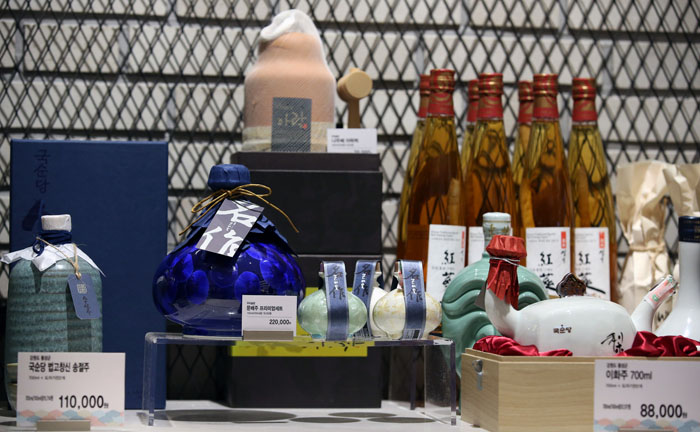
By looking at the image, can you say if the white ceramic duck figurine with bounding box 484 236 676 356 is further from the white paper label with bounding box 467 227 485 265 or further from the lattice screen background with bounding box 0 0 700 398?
the lattice screen background with bounding box 0 0 700 398

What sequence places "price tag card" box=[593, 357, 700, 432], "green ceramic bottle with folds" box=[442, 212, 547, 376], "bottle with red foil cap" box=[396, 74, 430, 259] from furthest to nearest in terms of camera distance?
"bottle with red foil cap" box=[396, 74, 430, 259] → "green ceramic bottle with folds" box=[442, 212, 547, 376] → "price tag card" box=[593, 357, 700, 432]

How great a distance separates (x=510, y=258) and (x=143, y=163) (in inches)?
19.3

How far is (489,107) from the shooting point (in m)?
1.30

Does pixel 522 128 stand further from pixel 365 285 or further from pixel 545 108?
pixel 365 285

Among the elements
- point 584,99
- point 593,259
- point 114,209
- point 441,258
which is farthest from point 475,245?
point 114,209

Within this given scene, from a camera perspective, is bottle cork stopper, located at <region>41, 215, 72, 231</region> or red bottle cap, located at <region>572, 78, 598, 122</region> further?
red bottle cap, located at <region>572, 78, 598, 122</region>

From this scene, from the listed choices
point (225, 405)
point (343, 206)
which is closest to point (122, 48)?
point (343, 206)

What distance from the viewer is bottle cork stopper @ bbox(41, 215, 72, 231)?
1092 millimetres

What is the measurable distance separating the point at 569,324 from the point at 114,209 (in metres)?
0.59

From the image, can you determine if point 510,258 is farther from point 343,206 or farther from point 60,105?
point 60,105

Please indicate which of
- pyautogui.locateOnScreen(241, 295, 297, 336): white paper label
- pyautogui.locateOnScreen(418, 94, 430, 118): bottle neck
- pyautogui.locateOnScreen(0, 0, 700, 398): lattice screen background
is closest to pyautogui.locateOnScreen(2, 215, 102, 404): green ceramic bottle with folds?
pyautogui.locateOnScreen(241, 295, 297, 336): white paper label

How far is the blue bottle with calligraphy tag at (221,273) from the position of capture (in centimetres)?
100

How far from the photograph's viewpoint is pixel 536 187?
4.37 ft

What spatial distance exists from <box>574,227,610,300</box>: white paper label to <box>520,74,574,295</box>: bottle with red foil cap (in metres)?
0.01
